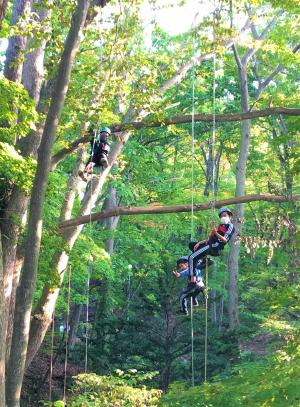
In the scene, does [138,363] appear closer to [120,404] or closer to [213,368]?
[213,368]

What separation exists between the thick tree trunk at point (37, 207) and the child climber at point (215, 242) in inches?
87.4

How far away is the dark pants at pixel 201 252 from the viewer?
702 cm

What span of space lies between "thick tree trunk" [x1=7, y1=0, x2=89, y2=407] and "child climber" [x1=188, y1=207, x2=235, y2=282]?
87.4 inches

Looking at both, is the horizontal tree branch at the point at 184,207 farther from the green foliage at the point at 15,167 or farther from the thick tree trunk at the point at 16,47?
the thick tree trunk at the point at 16,47

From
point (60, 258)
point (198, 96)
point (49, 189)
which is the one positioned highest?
point (198, 96)

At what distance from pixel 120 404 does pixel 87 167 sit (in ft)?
14.0

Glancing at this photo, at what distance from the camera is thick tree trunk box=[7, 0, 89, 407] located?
6.81 m

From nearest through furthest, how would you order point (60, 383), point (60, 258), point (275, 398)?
point (275, 398), point (60, 258), point (60, 383)

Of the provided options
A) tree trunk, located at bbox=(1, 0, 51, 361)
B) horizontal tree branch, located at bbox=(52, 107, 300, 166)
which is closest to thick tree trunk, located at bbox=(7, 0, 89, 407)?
tree trunk, located at bbox=(1, 0, 51, 361)

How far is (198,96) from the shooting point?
19.2 m

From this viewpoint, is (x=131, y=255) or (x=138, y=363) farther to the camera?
(x=131, y=255)

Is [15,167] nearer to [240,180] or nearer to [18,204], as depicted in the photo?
[18,204]

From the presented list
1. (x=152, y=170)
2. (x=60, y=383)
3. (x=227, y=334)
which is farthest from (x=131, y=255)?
(x=227, y=334)

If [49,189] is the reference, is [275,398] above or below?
below
